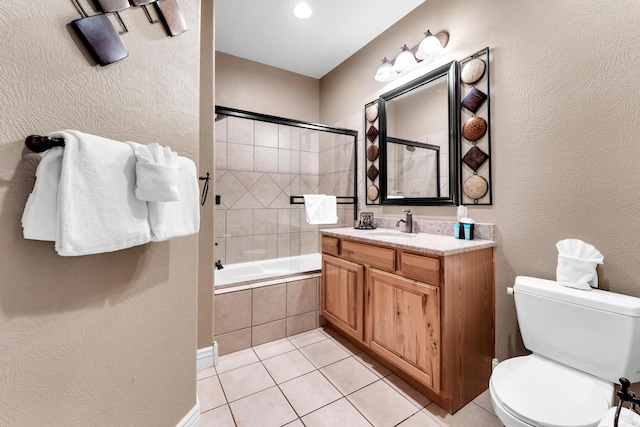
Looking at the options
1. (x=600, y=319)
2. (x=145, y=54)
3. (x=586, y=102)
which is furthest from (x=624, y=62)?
(x=145, y=54)

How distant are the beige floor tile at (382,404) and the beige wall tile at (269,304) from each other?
0.86 metres

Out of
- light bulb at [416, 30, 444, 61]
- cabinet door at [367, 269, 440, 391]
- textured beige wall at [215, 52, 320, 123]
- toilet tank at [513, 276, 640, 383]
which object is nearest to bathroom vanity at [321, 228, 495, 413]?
cabinet door at [367, 269, 440, 391]

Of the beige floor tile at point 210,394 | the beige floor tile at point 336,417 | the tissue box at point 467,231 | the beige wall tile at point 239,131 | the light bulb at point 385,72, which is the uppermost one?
the light bulb at point 385,72

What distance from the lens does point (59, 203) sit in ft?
2.20

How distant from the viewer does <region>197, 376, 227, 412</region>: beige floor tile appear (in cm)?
150

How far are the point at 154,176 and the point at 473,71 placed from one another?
2.00 metres

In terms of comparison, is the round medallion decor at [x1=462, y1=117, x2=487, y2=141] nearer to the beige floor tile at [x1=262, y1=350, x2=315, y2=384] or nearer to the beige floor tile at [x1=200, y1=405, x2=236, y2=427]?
the beige floor tile at [x1=262, y1=350, x2=315, y2=384]

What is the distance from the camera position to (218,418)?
4.59 ft

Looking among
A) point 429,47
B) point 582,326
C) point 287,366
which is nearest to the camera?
point 582,326

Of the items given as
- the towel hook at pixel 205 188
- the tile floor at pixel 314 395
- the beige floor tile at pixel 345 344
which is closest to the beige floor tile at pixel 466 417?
the tile floor at pixel 314 395

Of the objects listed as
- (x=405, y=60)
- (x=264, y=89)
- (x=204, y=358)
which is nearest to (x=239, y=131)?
(x=264, y=89)

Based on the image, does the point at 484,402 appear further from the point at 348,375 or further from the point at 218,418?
the point at 218,418

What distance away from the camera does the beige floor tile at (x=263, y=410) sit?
1.37 m

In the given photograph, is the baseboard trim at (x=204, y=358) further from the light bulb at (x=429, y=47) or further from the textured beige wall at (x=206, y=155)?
the light bulb at (x=429, y=47)
